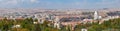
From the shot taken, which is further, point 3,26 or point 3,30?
point 3,26

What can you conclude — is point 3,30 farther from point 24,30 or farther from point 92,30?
point 92,30

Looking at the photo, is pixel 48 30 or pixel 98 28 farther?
pixel 98 28

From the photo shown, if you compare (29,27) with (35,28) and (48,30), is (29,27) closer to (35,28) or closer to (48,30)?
(35,28)

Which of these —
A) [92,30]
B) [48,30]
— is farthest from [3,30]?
[92,30]

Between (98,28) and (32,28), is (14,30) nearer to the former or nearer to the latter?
(32,28)

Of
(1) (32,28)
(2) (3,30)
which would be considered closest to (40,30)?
(1) (32,28)
